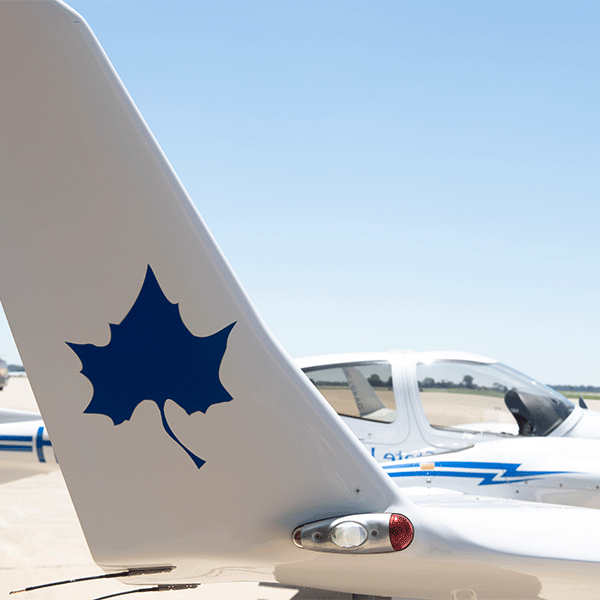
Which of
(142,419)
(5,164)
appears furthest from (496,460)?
(5,164)

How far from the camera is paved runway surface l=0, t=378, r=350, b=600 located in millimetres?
4258

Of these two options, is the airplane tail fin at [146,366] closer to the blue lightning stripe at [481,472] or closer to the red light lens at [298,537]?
the red light lens at [298,537]

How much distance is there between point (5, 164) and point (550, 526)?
2.27 m

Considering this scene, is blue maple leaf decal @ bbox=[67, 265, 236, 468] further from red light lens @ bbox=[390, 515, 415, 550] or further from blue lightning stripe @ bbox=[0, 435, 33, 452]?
blue lightning stripe @ bbox=[0, 435, 33, 452]

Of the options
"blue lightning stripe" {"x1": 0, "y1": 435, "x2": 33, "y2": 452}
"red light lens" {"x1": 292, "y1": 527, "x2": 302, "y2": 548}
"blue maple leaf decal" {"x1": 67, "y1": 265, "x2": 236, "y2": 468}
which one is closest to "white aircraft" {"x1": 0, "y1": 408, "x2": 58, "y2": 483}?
"blue lightning stripe" {"x1": 0, "y1": 435, "x2": 33, "y2": 452}

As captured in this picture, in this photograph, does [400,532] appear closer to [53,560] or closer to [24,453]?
[24,453]

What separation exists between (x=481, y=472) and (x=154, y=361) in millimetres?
2969

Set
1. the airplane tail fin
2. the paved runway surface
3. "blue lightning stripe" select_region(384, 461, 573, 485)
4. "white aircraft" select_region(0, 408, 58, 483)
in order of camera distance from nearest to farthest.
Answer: the airplane tail fin
"blue lightning stripe" select_region(384, 461, 573, 485)
the paved runway surface
"white aircraft" select_region(0, 408, 58, 483)

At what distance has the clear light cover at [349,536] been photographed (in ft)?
5.59

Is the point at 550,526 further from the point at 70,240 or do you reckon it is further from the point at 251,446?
the point at 70,240

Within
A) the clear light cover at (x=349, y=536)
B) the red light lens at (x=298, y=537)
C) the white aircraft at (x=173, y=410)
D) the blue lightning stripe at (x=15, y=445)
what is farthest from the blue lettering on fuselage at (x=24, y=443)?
the clear light cover at (x=349, y=536)

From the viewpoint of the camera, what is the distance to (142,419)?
5.60 ft

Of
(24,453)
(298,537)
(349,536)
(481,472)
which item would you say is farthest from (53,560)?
(349,536)

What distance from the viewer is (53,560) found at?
4.96 metres
